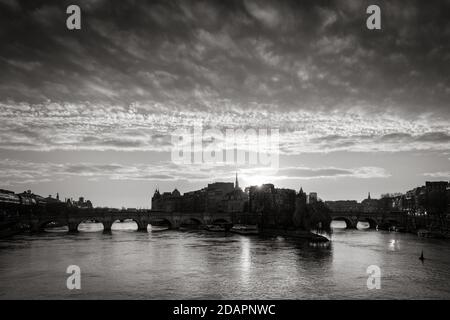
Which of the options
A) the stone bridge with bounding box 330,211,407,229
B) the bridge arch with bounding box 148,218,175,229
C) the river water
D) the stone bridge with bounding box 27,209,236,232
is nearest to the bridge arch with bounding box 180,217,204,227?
the stone bridge with bounding box 27,209,236,232

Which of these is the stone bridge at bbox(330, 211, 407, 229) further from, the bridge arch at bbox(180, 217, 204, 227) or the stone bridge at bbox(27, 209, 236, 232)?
the bridge arch at bbox(180, 217, 204, 227)

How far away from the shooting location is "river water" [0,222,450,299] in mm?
35844

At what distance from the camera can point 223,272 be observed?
150 ft

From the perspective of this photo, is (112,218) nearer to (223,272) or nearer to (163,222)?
(163,222)

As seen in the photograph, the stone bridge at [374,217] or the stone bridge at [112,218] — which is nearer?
the stone bridge at [112,218]

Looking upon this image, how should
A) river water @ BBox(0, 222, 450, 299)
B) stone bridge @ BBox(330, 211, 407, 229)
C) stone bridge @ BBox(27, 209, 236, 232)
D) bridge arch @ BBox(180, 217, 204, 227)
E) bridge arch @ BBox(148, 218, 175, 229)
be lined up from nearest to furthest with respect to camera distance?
river water @ BBox(0, 222, 450, 299) → stone bridge @ BBox(27, 209, 236, 232) → bridge arch @ BBox(148, 218, 175, 229) → bridge arch @ BBox(180, 217, 204, 227) → stone bridge @ BBox(330, 211, 407, 229)

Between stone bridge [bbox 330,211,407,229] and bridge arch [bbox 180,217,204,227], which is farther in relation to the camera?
stone bridge [bbox 330,211,407,229]

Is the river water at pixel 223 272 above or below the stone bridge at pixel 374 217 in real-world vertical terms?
below

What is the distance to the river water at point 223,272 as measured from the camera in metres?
35.8

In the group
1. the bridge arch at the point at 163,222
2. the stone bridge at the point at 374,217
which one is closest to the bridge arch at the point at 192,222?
the bridge arch at the point at 163,222

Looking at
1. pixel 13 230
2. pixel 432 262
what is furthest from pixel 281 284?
pixel 13 230

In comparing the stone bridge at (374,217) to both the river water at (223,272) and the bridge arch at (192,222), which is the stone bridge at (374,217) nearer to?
the bridge arch at (192,222)
